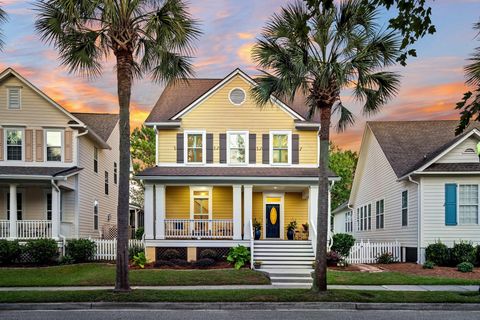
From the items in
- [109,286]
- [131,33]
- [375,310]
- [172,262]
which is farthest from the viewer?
[172,262]

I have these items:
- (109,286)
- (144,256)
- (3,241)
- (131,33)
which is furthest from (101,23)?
(3,241)

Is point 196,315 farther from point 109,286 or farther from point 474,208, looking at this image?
point 474,208

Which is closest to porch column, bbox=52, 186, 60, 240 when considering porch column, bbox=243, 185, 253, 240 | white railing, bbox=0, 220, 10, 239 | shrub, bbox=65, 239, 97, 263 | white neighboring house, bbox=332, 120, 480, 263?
shrub, bbox=65, 239, 97, 263

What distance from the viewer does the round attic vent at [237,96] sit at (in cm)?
2586

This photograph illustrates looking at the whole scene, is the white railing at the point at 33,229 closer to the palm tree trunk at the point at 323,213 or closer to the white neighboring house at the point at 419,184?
the palm tree trunk at the point at 323,213

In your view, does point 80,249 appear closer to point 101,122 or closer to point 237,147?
point 237,147

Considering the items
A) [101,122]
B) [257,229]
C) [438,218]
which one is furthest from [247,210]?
[101,122]

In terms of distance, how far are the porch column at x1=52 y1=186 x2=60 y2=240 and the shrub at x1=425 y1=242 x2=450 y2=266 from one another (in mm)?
16565

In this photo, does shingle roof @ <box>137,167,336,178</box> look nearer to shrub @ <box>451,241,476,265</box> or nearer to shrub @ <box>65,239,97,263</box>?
shrub @ <box>65,239,97,263</box>

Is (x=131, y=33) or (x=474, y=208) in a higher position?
(x=131, y=33)

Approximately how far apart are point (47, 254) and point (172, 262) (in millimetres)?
5654

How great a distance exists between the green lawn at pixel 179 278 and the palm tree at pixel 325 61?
4251mm

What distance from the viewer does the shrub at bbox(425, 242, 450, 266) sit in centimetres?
2242

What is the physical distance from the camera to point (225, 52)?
24.1 meters
